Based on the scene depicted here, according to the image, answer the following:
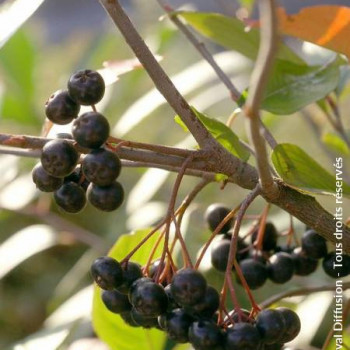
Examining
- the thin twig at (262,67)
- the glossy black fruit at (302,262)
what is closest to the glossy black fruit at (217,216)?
the glossy black fruit at (302,262)

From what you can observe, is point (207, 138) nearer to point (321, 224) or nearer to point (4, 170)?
point (321, 224)

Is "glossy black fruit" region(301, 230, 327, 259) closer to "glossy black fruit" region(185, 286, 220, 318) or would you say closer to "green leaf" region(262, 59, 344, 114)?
"green leaf" region(262, 59, 344, 114)

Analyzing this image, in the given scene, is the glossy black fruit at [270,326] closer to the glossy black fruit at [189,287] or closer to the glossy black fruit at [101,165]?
the glossy black fruit at [189,287]

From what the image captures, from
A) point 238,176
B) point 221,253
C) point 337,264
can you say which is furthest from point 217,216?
point 238,176

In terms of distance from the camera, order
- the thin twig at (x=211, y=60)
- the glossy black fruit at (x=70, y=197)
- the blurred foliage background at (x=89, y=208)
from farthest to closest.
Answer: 1. the blurred foliage background at (x=89, y=208)
2. the thin twig at (x=211, y=60)
3. the glossy black fruit at (x=70, y=197)

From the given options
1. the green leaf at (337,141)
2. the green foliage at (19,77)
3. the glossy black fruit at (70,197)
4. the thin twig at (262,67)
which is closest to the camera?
the thin twig at (262,67)

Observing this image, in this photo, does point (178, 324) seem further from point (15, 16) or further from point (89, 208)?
point (89, 208)

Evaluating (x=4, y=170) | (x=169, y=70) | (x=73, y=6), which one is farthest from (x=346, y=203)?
(x=73, y=6)
